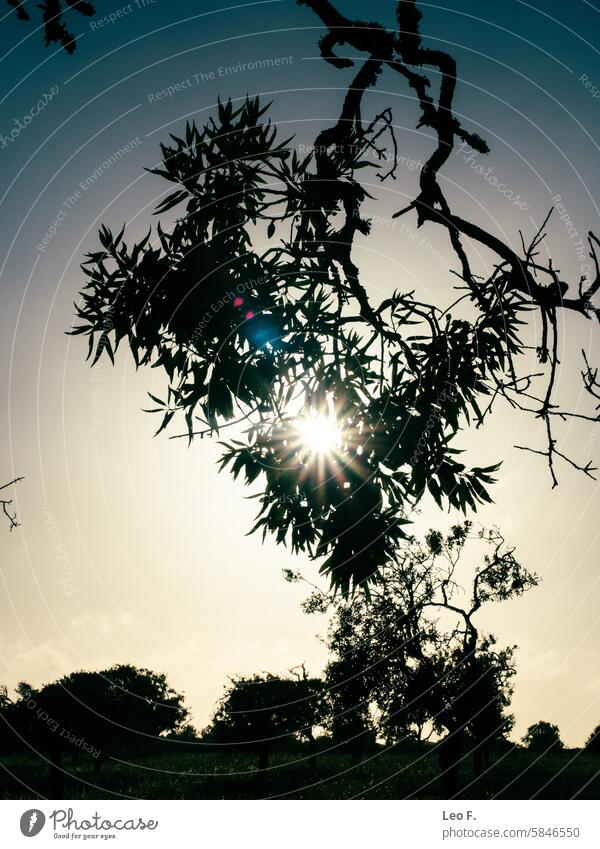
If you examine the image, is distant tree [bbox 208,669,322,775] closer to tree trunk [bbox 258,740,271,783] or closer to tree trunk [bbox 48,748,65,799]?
tree trunk [bbox 258,740,271,783]

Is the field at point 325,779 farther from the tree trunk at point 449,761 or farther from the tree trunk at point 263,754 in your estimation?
the tree trunk at point 449,761

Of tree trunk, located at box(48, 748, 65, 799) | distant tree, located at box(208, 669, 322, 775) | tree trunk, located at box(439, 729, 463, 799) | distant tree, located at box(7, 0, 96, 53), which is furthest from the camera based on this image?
distant tree, located at box(208, 669, 322, 775)

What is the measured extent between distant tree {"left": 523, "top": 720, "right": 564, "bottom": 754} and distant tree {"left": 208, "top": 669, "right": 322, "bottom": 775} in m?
14.6

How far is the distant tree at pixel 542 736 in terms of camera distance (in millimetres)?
38541

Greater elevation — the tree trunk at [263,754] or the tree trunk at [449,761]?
the tree trunk at [263,754]

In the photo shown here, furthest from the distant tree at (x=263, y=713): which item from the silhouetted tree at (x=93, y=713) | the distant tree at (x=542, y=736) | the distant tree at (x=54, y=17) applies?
the distant tree at (x=54, y=17)

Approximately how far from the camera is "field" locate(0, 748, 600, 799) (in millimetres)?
38781

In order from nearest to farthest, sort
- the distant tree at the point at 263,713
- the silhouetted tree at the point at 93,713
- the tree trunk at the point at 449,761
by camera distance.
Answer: the tree trunk at the point at 449,761, the silhouetted tree at the point at 93,713, the distant tree at the point at 263,713

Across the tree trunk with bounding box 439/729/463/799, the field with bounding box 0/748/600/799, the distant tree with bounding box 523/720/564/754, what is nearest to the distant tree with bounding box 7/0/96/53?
the tree trunk with bounding box 439/729/463/799

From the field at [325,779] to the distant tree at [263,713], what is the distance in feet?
6.71

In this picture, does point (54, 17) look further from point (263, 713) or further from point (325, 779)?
point (263, 713)
